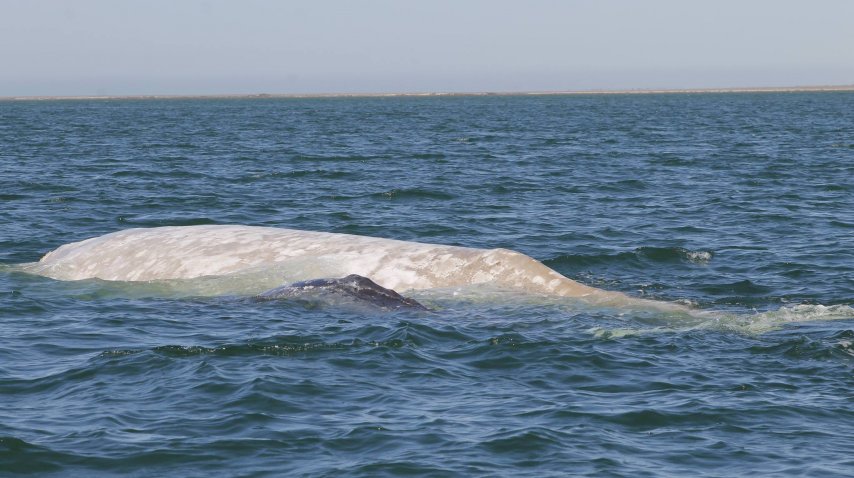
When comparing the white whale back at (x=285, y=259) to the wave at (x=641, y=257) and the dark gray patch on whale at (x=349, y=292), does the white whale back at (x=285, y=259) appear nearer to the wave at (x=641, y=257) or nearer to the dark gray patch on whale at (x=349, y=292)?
the dark gray patch on whale at (x=349, y=292)

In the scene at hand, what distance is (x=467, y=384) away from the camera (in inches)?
475

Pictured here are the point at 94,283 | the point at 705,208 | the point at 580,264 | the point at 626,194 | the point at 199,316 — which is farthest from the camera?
the point at 626,194

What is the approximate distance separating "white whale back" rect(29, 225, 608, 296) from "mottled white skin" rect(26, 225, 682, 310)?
0.05 feet

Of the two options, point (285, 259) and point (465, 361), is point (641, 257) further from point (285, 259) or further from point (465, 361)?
point (465, 361)

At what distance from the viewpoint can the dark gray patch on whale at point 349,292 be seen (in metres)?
15.8

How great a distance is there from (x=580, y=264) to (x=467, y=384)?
9.50 meters

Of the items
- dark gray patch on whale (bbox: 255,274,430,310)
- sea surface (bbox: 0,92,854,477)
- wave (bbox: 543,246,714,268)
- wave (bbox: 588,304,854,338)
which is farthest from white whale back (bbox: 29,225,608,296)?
wave (bbox: 543,246,714,268)

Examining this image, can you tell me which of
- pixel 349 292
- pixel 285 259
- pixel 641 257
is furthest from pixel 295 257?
pixel 641 257

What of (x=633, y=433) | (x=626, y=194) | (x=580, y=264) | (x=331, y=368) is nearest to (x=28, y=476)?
(x=331, y=368)

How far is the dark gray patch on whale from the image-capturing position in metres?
15.8

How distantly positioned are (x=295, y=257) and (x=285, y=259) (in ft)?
0.54

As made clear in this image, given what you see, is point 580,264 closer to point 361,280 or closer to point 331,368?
point 361,280

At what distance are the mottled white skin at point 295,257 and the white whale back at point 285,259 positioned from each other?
15mm

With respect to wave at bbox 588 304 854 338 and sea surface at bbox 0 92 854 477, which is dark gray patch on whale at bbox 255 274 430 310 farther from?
wave at bbox 588 304 854 338
